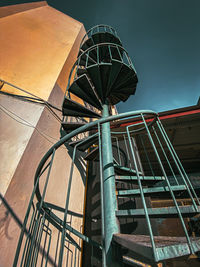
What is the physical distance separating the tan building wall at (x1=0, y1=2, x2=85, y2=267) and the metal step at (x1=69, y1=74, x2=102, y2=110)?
0.71 meters

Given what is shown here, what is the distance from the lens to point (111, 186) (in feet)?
5.19

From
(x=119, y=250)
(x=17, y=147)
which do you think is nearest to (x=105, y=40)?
(x=17, y=147)

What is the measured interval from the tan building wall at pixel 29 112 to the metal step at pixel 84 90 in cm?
71

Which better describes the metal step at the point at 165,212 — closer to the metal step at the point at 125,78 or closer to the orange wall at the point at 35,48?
the metal step at the point at 125,78

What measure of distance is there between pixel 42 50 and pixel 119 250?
→ 15.3 ft

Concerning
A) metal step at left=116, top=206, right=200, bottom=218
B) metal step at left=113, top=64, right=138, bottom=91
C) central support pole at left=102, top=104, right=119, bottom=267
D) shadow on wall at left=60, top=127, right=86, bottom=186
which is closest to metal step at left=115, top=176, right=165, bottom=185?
central support pole at left=102, top=104, right=119, bottom=267

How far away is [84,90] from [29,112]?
111 cm

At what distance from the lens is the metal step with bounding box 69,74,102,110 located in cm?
244

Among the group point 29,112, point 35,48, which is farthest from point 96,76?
point 35,48

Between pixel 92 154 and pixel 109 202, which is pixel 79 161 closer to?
pixel 92 154

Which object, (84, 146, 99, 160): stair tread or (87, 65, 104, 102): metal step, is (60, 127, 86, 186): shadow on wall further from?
(87, 65, 104, 102): metal step

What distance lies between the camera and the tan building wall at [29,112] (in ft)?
5.75

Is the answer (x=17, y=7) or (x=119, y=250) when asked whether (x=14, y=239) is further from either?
(x=17, y=7)

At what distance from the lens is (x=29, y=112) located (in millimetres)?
2531
